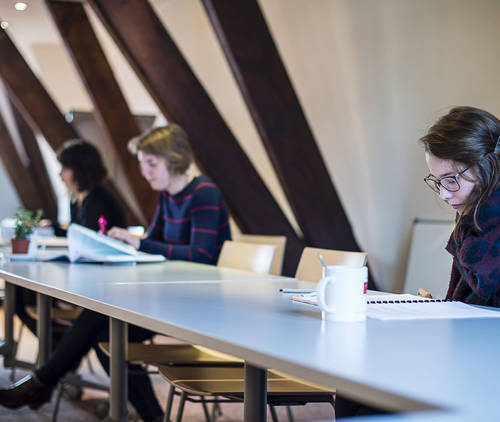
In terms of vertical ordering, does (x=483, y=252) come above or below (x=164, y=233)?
above

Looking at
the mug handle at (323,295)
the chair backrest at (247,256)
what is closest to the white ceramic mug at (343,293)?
the mug handle at (323,295)

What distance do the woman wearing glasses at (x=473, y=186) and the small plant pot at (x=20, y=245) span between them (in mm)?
1898

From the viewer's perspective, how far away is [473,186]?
159 centimetres

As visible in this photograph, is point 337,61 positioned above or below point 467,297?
above

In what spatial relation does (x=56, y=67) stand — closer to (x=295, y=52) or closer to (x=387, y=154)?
(x=295, y=52)

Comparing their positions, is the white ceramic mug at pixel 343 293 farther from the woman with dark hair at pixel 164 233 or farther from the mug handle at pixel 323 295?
the woman with dark hair at pixel 164 233

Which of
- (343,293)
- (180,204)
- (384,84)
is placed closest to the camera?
(343,293)

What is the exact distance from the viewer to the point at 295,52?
4.79 metres

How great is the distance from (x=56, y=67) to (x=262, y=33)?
16.6 ft

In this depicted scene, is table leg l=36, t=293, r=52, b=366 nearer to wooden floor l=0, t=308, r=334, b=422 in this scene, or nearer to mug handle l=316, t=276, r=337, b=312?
wooden floor l=0, t=308, r=334, b=422

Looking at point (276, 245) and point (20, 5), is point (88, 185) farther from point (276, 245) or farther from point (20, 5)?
point (20, 5)

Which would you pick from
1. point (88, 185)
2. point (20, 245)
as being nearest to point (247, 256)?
point (20, 245)

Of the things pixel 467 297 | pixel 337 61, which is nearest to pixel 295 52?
pixel 337 61

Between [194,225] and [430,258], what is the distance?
5.36ft
